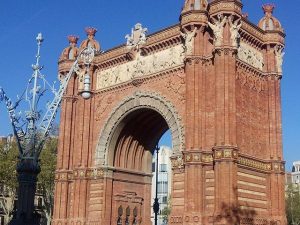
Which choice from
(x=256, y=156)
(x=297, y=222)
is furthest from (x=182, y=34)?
(x=297, y=222)

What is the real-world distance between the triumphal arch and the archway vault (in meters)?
0.07

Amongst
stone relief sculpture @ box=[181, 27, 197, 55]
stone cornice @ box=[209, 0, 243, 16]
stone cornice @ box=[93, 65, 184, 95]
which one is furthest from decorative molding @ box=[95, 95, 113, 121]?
stone cornice @ box=[209, 0, 243, 16]

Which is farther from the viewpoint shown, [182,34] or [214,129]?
[182,34]

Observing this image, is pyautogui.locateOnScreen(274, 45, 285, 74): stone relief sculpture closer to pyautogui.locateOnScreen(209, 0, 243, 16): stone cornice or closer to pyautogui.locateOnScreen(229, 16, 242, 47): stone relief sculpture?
pyautogui.locateOnScreen(229, 16, 242, 47): stone relief sculpture

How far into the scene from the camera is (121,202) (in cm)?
3366

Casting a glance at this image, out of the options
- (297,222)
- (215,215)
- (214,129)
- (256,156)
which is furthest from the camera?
(297,222)

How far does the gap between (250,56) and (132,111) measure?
26.9 ft

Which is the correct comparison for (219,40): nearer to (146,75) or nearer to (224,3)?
(224,3)

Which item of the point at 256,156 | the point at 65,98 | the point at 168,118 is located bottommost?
the point at 256,156

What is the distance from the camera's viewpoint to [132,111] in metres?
32.8

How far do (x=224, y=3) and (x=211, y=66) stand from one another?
354cm

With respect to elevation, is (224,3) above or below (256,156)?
above

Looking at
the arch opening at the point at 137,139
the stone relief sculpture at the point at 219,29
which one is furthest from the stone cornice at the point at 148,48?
the arch opening at the point at 137,139

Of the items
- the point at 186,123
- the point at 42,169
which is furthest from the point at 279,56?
the point at 42,169
